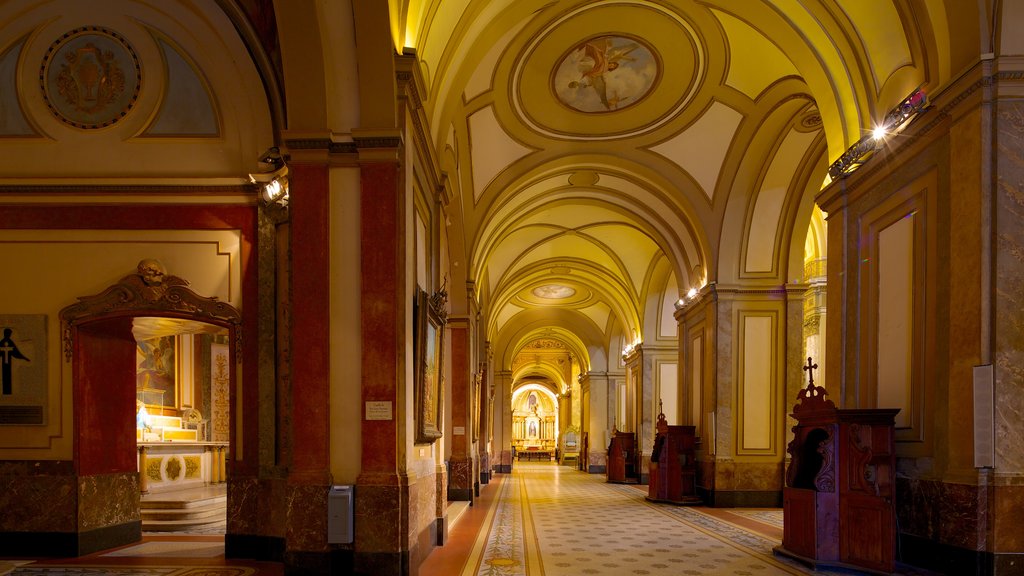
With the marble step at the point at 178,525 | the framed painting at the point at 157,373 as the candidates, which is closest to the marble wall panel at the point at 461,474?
the marble step at the point at 178,525

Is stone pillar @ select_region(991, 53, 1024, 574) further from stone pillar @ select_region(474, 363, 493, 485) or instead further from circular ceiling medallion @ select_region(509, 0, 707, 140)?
stone pillar @ select_region(474, 363, 493, 485)

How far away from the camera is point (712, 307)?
44.5 feet

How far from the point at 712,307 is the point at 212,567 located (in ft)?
32.3

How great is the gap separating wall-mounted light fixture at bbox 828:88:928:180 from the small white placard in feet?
18.3

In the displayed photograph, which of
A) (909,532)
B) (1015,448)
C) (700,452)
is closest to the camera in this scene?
(1015,448)

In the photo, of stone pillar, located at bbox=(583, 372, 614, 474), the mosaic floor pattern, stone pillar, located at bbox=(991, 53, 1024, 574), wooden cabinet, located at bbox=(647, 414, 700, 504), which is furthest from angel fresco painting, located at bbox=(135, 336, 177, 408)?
stone pillar, located at bbox=(583, 372, 614, 474)

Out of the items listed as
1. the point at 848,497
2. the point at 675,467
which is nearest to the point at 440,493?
the point at 848,497

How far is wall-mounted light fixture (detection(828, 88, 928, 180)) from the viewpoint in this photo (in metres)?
6.66

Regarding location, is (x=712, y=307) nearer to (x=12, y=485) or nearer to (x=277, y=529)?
(x=277, y=529)

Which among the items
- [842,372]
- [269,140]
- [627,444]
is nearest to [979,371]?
[842,372]

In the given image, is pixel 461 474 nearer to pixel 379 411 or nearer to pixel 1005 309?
pixel 379 411

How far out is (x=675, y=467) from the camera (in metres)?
14.0

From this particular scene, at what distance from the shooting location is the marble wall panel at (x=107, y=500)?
299 inches

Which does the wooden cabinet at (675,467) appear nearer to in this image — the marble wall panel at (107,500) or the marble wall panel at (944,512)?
the marble wall panel at (944,512)
